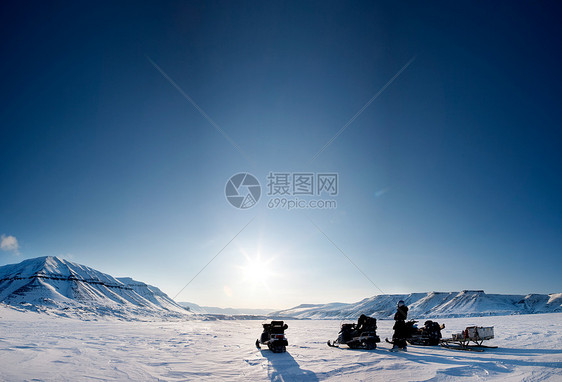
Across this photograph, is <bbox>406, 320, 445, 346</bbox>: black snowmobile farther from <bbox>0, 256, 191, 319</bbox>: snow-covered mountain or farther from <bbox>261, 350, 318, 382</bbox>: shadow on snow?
<bbox>0, 256, 191, 319</bbox>: snow-covered mountain

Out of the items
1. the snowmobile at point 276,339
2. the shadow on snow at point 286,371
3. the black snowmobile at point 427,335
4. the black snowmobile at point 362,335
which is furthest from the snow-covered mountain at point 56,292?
the black snowmobile at point 427,335

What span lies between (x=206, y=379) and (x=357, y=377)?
6.17m

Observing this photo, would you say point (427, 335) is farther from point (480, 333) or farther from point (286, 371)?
point (286, 371)

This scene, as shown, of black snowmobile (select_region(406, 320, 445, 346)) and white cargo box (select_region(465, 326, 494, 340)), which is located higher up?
white cargo box (select_region(465, 326, 494, 340))

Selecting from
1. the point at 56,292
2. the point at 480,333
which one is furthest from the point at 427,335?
the point at 56,292

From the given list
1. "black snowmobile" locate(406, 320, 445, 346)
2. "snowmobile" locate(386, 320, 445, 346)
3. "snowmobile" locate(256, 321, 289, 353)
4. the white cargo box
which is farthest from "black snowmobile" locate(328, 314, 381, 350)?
the white cargo box

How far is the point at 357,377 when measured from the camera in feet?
37.8

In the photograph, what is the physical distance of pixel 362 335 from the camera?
20562 millimetres

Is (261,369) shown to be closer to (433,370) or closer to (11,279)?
(433,370)

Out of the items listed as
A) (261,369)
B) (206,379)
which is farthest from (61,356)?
(261,369)

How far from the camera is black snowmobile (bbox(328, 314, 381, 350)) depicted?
20109mm

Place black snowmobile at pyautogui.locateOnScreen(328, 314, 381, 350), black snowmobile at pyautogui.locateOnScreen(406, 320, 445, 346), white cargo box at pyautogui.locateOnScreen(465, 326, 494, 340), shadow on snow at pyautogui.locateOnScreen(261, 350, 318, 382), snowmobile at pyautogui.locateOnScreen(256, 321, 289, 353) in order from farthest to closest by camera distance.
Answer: black snowmobile at pyautogui.locateOnScreen(406, 320, 445, 346), black snowmobile at pyautogui.locateOnScreen(328, 314, 381, 350), snowmobile at pyautogui.locateOnScreen(256, 321, 289, 353), white cargo box at pyautogui.locateOnScreen(465, 326, 494, 340), shadow on snow at pyautogui.locateOnScreen(261, 350, 318, 382)

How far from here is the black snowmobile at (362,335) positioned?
2011cm

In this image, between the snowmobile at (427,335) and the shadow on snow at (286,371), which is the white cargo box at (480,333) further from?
the shadow on snow at (286,371)
